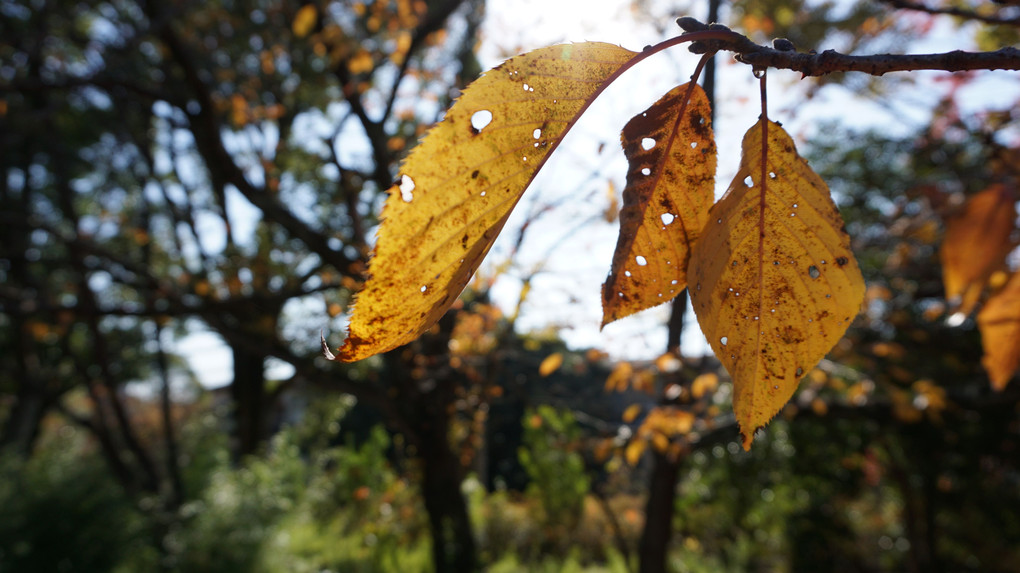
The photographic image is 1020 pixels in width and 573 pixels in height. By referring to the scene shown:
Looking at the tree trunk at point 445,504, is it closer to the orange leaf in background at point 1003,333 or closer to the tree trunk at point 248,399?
the orange leaf in background at point 1003,333

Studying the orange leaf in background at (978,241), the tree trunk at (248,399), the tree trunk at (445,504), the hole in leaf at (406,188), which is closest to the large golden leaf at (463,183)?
the hole in leaf at (406,188)

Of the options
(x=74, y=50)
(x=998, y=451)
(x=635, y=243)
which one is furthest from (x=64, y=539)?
(x=998, y=451)

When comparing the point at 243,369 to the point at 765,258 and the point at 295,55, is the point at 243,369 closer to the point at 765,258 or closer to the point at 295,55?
the point at 295,55

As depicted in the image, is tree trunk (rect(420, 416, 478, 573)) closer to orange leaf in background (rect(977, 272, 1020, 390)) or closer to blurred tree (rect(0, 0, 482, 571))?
blurred tree (rect(0, 0, 482, 571))

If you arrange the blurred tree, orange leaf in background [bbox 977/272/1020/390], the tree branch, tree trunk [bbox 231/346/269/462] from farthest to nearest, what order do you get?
tree trunk [bbox 231/346/269/462], the blurred tree, orange leaf in background [bbox 977/272/1020/390], the tree branch

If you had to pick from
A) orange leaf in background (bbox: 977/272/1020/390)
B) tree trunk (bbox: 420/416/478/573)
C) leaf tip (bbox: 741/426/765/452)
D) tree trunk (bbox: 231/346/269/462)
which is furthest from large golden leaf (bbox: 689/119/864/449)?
tree trunk (bbox: 231/346/269/462)
